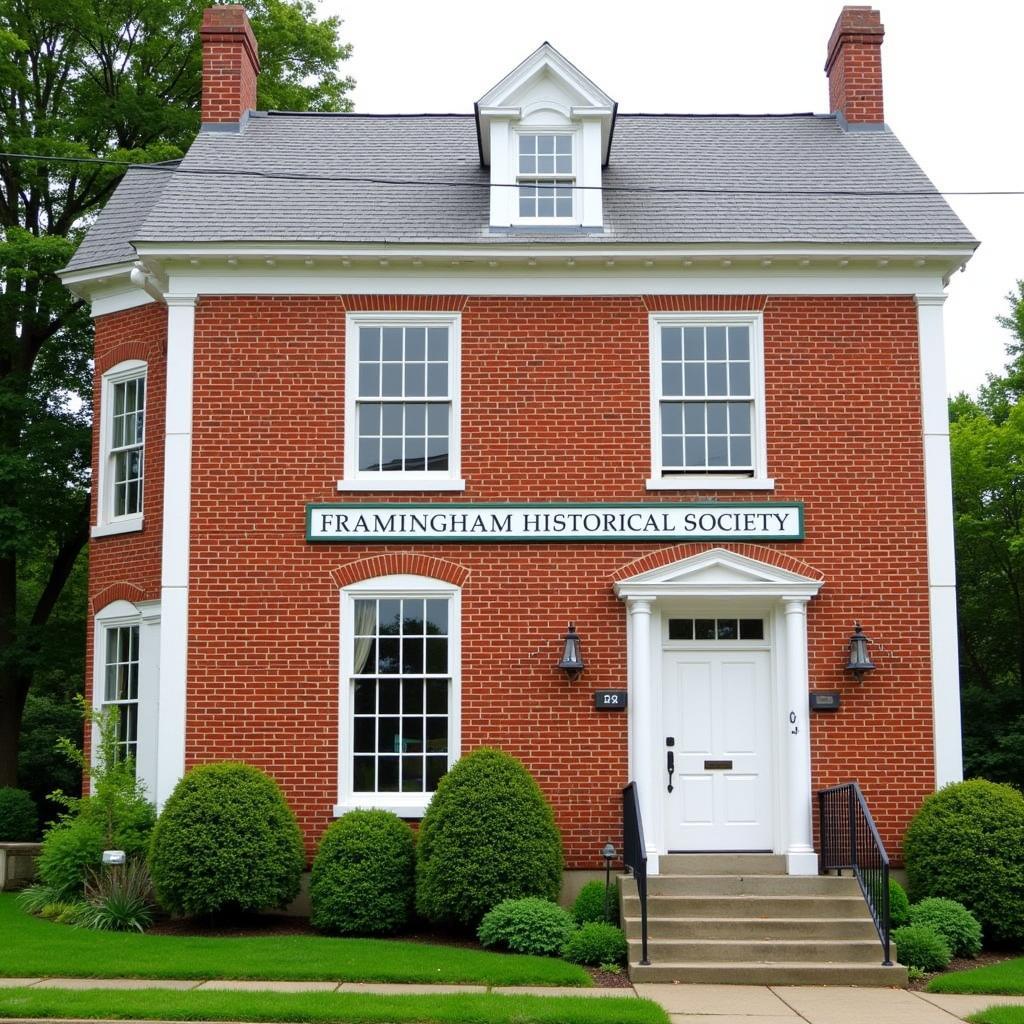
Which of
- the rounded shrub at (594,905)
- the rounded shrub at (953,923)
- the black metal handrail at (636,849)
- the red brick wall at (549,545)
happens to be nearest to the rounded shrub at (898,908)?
the rounded shrub at (953,923)

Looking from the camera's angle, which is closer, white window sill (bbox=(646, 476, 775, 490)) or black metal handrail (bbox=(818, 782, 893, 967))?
black metal handrail (bbox=(818, 782, 893, 967))

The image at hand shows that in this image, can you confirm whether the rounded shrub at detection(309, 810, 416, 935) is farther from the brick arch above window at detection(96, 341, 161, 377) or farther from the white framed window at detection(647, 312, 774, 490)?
the brick arch above window at detection(96, 341, 161, 377)

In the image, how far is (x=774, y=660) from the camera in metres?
14.5

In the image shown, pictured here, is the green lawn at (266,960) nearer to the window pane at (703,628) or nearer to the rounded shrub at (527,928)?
the rounded shrub at (527,928)

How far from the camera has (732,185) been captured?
16406mm

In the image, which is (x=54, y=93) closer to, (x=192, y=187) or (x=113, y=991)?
(x=192, y=187)

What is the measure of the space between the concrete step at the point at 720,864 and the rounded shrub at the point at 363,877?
2.69 m

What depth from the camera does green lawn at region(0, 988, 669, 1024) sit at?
31.3 ft

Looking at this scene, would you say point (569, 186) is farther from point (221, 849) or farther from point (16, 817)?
point (16, 817)

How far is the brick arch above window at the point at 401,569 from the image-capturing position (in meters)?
14.5

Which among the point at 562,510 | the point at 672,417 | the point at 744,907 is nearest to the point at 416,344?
the point at 562,510

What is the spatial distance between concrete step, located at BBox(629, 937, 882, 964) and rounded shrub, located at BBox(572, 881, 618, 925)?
93cm

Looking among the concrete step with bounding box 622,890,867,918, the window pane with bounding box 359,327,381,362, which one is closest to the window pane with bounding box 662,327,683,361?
the window pane with bounding box 359,327,381,362

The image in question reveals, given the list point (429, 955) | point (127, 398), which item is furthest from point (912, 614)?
point (127, 398)
